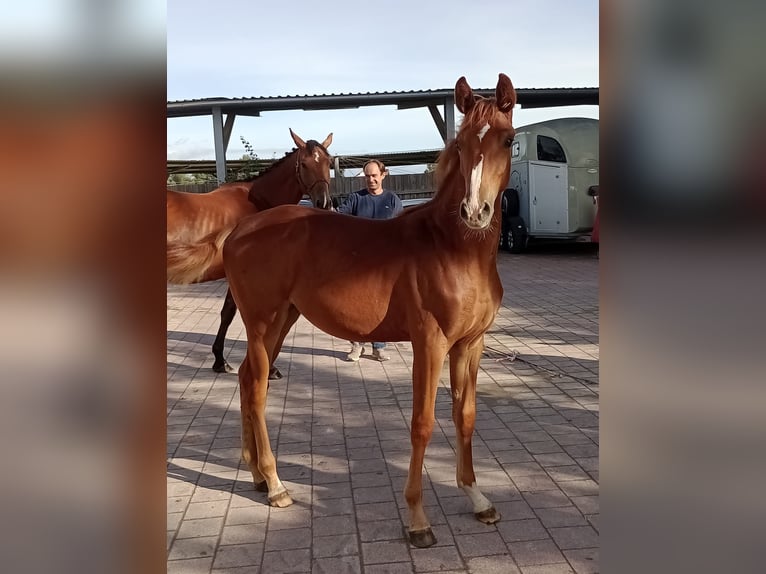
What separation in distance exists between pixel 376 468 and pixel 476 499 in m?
0.82

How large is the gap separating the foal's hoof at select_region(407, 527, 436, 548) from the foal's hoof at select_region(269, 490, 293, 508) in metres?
0.76

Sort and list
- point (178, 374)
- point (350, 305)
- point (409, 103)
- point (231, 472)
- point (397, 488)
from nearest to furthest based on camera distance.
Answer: point (350, 305), point (397, 488), point (231, 472), point (178, 374), point (409, 103)

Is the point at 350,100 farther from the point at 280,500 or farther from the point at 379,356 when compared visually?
the point at 280,500

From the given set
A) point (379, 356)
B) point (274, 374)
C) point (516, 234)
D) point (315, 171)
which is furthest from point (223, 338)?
point (516, 234)

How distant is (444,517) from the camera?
2.98 m

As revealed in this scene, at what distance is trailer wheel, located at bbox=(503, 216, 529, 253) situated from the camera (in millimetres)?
15664

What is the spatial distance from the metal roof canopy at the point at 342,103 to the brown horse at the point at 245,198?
260 inches

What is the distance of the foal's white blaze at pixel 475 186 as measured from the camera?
7.68 ft

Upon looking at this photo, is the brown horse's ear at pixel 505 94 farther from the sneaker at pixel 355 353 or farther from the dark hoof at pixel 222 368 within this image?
the dark hoof at pixel 222 368

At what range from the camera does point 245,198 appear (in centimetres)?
624

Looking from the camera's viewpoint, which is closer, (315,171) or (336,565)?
(336,565)
